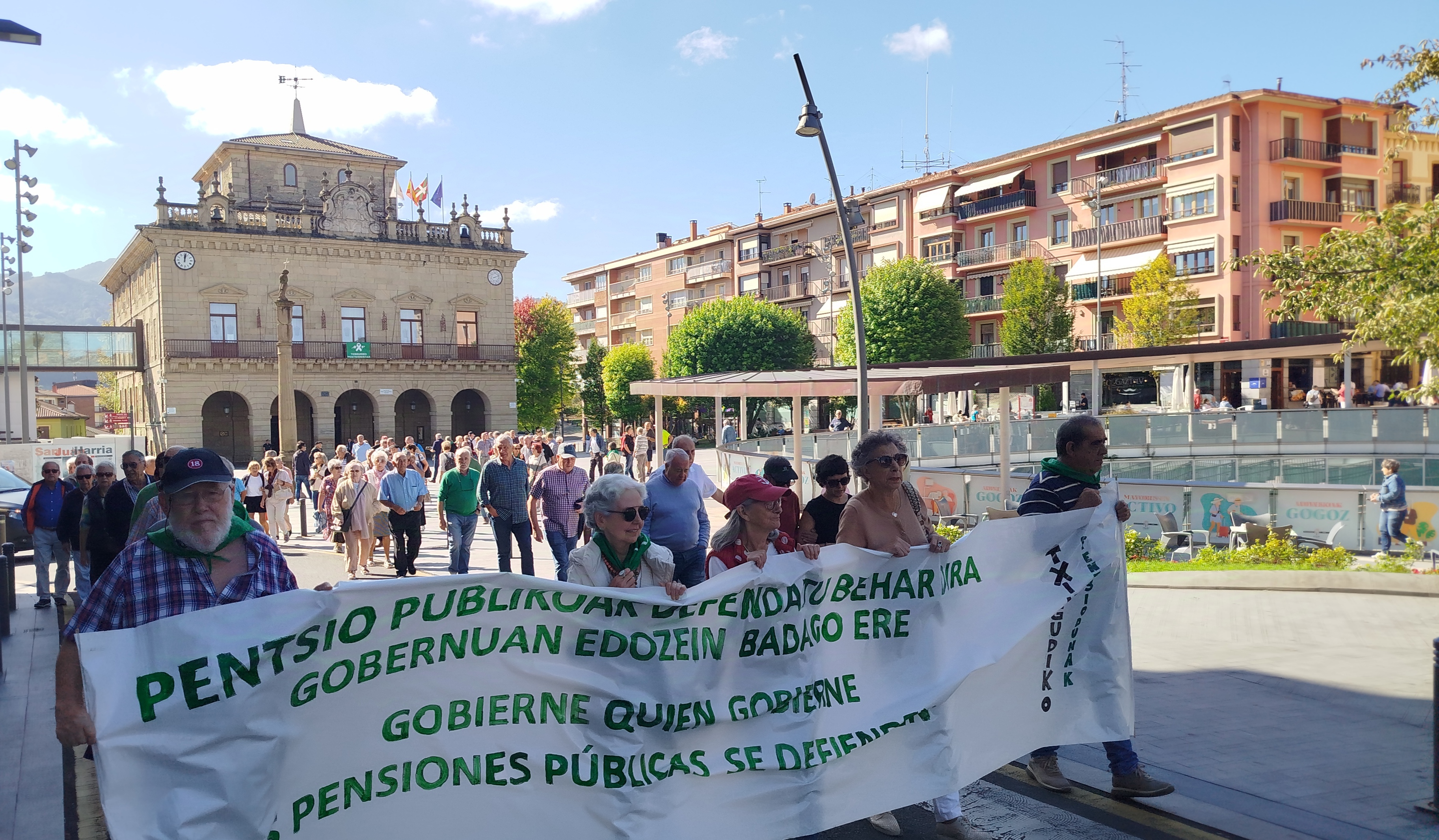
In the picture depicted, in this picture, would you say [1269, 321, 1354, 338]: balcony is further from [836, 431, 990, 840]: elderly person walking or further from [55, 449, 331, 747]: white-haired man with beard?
[55, 449, 331, 747]: white-haired man with beard

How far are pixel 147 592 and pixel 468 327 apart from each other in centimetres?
5718

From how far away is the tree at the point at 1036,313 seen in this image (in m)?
53.3

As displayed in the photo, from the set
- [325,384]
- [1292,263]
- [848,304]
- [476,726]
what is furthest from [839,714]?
[848,304]

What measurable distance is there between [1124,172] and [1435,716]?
53.8 metres

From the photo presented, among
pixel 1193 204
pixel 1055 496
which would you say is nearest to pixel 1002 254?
pixel 1193 204

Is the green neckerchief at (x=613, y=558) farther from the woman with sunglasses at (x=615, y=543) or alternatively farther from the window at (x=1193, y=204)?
the window at (x=1193, y=204)

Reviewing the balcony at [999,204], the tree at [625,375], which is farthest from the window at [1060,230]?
the tree at [625,375]

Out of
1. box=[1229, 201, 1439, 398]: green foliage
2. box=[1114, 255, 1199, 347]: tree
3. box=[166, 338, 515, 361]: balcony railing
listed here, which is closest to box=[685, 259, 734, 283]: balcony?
box=[166, 338, 515, 361]: balcony railing

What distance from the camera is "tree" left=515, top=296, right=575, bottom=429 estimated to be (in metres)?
67.3

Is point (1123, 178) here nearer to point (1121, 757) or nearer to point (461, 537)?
point (461, 537)

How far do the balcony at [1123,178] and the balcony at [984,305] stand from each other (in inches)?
288

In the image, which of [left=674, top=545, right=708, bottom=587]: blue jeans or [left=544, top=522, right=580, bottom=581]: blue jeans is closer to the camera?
[left=674, top=545, right=708, bottom=587]: blue jeans

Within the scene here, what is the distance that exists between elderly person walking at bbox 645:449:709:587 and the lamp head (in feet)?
26.4

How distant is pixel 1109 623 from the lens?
5.57 m
